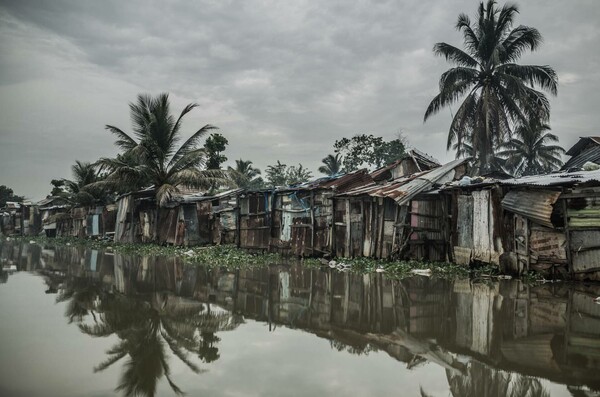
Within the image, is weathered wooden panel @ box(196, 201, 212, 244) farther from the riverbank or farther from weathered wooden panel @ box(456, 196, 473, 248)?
weathered wooden panel @ box(456, 196, 473, 248)

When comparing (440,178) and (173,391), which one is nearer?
(173,391)

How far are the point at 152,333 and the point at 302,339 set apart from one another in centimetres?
224

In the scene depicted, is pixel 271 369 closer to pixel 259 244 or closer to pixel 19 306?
pixel 19 306

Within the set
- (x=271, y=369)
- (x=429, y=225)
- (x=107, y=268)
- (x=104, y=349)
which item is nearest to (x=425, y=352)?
(x=271, y=369)

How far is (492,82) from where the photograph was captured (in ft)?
78.2

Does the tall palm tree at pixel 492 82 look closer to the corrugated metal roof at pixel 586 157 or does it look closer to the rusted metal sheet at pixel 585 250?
the corrugated metal roof at pixel 586 157

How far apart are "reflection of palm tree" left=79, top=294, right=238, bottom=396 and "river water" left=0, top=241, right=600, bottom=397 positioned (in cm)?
2

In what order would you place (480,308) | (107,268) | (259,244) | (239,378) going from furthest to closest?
(259,244)
(107,268)
(480,308)
(239,378)

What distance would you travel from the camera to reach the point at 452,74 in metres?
23.8

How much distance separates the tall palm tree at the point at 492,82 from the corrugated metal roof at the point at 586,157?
10.0 feet

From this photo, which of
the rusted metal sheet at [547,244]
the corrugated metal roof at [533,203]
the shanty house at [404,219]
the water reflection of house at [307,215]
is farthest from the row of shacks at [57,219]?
the rusted metal sheet at [547,244]

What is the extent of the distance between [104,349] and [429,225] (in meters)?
11.5

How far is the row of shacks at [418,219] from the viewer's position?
10.4m

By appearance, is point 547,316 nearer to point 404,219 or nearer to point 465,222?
point 465,222
